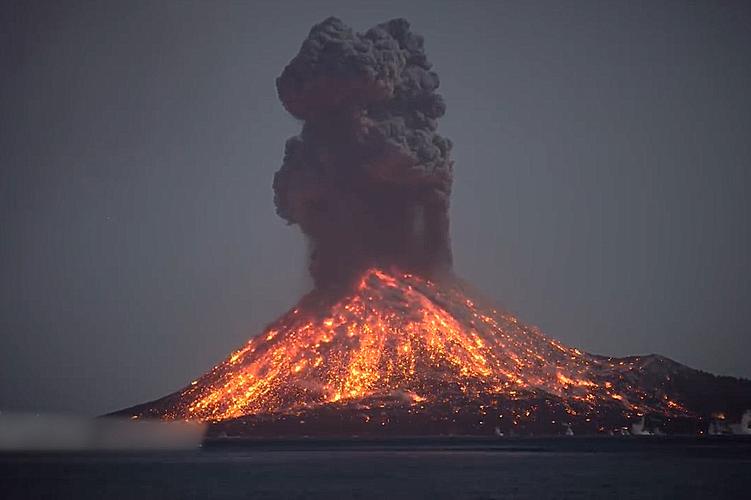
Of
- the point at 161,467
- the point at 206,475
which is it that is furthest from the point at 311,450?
the point at 206,475

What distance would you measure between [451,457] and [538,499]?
6855 cm

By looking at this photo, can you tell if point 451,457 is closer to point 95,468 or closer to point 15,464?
point 95,468

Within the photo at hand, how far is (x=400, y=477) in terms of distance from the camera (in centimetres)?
10475

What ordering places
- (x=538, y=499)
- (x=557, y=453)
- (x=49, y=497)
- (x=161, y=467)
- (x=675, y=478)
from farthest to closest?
(x=557, y=453) < (x=161, y=467) < (x=675, y=478) < (x=49, y=497) < (x=538, y=499)

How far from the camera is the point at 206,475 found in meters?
114

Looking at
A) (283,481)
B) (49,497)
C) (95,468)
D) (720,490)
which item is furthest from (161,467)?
(720,490)

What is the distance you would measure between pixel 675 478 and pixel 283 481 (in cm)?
3375

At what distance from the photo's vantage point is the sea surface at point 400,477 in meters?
86.8

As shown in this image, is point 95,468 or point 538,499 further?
point 95,468

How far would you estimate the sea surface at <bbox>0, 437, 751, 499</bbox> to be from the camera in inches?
3415

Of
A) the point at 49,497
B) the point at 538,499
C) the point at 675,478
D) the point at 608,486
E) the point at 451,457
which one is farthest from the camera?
the point at 451,457

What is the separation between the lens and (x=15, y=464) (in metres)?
152

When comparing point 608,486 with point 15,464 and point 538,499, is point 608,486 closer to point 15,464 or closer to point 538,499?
point 538,499

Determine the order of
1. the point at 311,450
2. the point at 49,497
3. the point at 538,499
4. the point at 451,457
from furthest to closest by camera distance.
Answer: the point at 311,450, the point at 451,457, the point at 49,497, the point at 538,499
